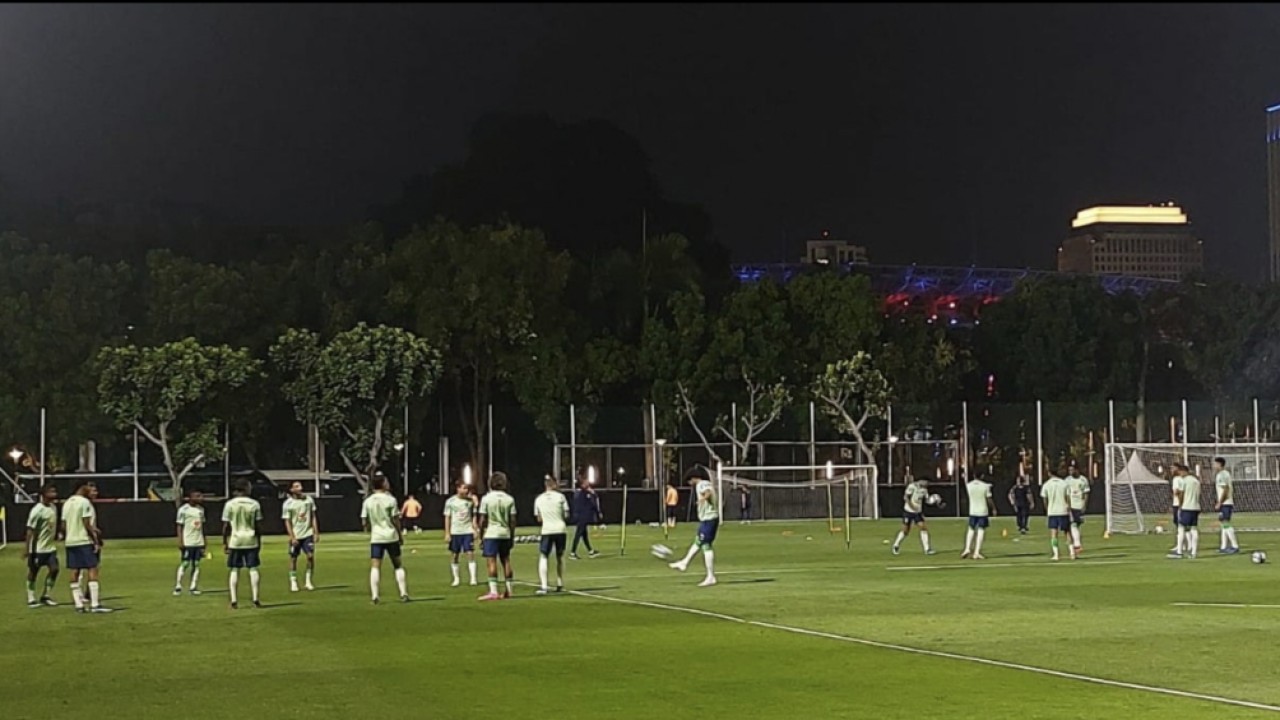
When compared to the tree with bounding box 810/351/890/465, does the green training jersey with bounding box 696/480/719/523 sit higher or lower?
lower

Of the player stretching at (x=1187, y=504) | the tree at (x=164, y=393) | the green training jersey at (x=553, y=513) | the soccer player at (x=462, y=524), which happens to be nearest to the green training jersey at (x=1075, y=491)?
the player stretching at (x=1187, y=504)

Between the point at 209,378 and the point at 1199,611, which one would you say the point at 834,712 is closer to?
the point at 1199,611

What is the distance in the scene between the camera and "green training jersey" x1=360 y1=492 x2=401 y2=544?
2973cm

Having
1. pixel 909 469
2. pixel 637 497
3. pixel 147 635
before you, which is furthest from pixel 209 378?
pixel 147 635

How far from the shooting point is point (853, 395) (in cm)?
8062

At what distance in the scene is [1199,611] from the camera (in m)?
26.2

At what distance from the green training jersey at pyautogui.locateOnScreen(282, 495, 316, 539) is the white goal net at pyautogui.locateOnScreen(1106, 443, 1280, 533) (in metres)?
29.1

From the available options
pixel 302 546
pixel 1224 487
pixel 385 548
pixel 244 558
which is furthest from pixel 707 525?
pixel 1224 487

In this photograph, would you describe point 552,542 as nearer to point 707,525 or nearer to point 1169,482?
point 707,525

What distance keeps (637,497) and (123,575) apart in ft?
107

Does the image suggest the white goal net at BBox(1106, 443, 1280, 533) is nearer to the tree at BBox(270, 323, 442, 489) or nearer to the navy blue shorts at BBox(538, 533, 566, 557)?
the navy blue shorts at BBox(538, 533, 566, 557)

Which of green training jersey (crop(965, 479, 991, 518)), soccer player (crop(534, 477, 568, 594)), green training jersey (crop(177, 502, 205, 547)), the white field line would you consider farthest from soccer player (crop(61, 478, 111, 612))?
green training jersey (crop(965, 479, 991, 518))

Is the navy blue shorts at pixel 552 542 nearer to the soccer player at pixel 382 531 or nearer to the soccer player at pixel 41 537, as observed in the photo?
the soccer player at pixel 382 531

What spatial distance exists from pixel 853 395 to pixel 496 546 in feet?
172
